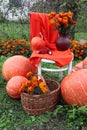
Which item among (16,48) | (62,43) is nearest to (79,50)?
(16,48)

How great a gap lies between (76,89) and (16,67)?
1.29 metres

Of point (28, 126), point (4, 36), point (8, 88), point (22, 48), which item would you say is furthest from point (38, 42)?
point (4, 36)

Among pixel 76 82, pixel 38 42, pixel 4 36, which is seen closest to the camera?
pixel 76 82

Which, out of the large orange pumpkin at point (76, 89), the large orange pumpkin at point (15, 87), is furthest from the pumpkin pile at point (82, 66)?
the large orange pumpkin at point (15, 87)

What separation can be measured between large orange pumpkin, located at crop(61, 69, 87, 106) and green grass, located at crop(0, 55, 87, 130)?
0.10 meters

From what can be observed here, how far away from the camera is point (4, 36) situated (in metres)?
7.88

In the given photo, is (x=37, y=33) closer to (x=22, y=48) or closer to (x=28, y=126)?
(x=22, y=48)

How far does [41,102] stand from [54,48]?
4.91 feet

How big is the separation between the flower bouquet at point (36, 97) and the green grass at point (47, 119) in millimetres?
86

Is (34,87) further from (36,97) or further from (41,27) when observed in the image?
(41,27)

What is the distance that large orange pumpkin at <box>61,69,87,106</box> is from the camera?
3.63 meters

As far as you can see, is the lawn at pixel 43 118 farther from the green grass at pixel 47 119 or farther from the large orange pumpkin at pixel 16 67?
the large orange pumpkin at pixel 16 67

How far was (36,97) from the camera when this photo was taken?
3.53 metres

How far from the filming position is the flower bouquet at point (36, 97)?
3.55m
